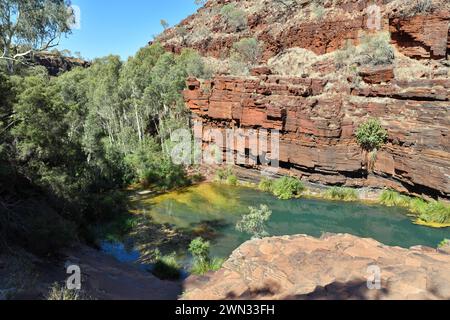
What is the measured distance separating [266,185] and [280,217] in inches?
193

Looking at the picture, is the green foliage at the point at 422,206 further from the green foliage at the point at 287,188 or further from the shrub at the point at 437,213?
the green foliage at the point at 287,188

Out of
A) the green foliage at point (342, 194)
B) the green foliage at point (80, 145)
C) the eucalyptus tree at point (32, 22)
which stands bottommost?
the green foliage at point (342, 194)

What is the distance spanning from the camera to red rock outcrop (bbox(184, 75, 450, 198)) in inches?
730

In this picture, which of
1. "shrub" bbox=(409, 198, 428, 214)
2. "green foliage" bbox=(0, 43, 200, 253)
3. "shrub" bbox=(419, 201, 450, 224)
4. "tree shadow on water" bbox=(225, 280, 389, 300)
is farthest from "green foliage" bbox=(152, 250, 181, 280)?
"shrub" bbox=(409, 198, 428, 214)

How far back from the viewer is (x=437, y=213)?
54.7 ft

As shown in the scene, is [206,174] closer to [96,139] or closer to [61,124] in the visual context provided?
[96,139]

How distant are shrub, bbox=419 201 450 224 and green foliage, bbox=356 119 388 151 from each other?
4.90 metres

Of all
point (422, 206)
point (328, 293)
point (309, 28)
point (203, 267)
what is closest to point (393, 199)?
point (422, 206)

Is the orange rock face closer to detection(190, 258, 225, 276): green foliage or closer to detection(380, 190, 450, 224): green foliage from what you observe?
detection(380, 190, 450, 224): green foliage

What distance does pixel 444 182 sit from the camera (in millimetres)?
17391

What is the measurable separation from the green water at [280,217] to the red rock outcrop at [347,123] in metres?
2.38

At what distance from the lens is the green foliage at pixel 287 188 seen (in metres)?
21.4

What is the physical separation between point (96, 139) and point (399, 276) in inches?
709

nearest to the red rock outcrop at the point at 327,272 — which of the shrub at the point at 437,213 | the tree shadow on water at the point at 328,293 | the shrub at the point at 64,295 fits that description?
the tree shadow on water at the point at 328,293
